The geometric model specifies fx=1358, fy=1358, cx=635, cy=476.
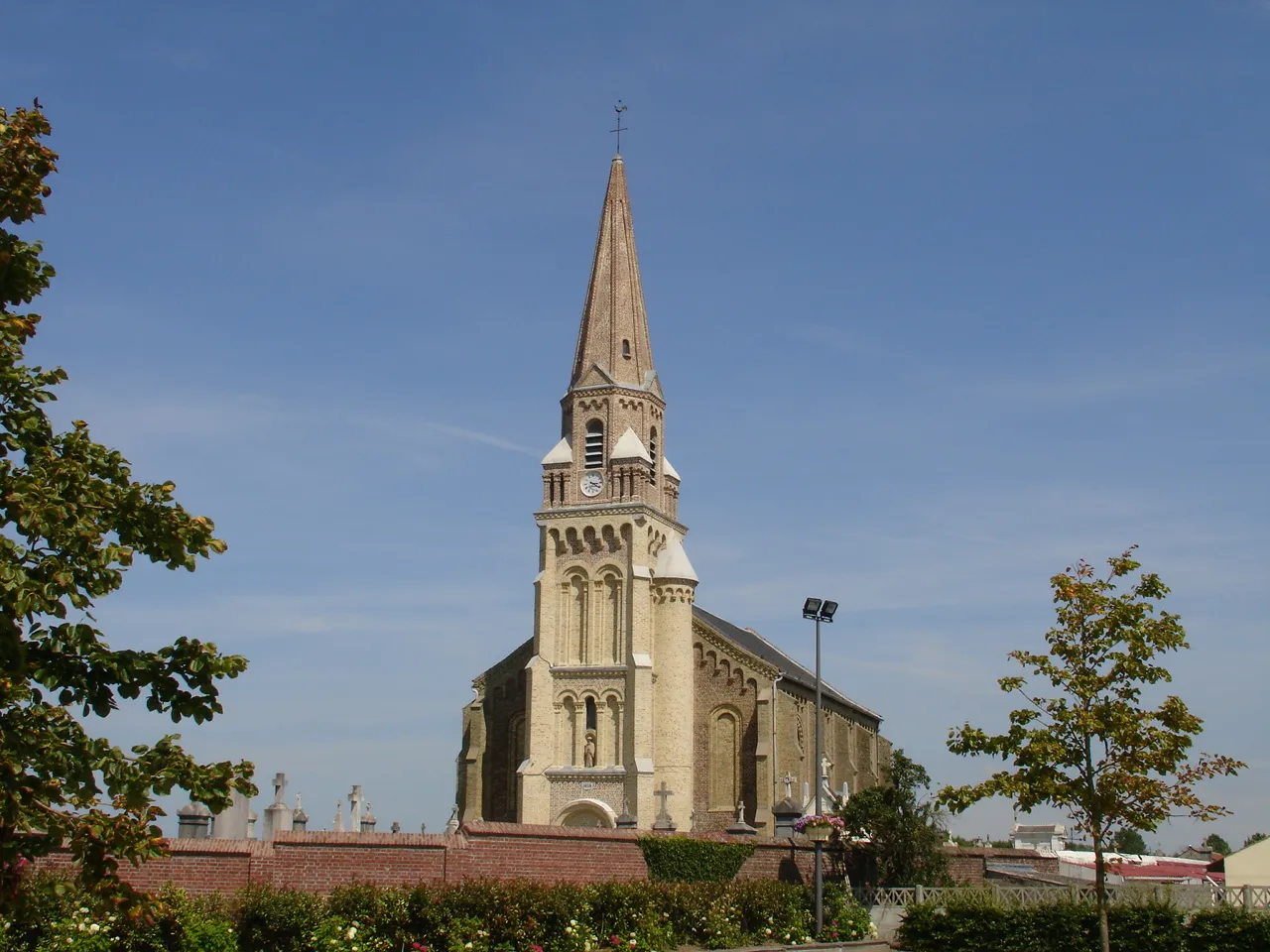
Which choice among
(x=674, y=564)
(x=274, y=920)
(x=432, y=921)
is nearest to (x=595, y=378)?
(x=674, y=564)

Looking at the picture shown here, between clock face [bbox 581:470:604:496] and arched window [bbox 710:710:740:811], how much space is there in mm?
10750

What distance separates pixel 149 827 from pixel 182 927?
1037 cm

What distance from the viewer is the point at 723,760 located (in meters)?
56.4

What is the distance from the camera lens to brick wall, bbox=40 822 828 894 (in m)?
21.5

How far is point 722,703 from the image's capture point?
5706 centimetres

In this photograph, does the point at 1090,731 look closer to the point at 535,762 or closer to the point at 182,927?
the point at 182,927

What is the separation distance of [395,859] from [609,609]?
103 ft

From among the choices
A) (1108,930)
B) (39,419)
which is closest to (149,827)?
(39,419)

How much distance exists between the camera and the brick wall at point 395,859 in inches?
846

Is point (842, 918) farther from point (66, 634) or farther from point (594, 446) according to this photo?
point (594, 446)

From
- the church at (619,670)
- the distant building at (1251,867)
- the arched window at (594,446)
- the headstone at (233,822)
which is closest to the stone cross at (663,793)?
the church at (619,670)

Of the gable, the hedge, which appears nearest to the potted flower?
the hedge

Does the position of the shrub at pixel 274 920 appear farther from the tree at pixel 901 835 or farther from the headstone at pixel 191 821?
the tree at pixel 901 835

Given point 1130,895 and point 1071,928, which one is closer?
point 1071,928
